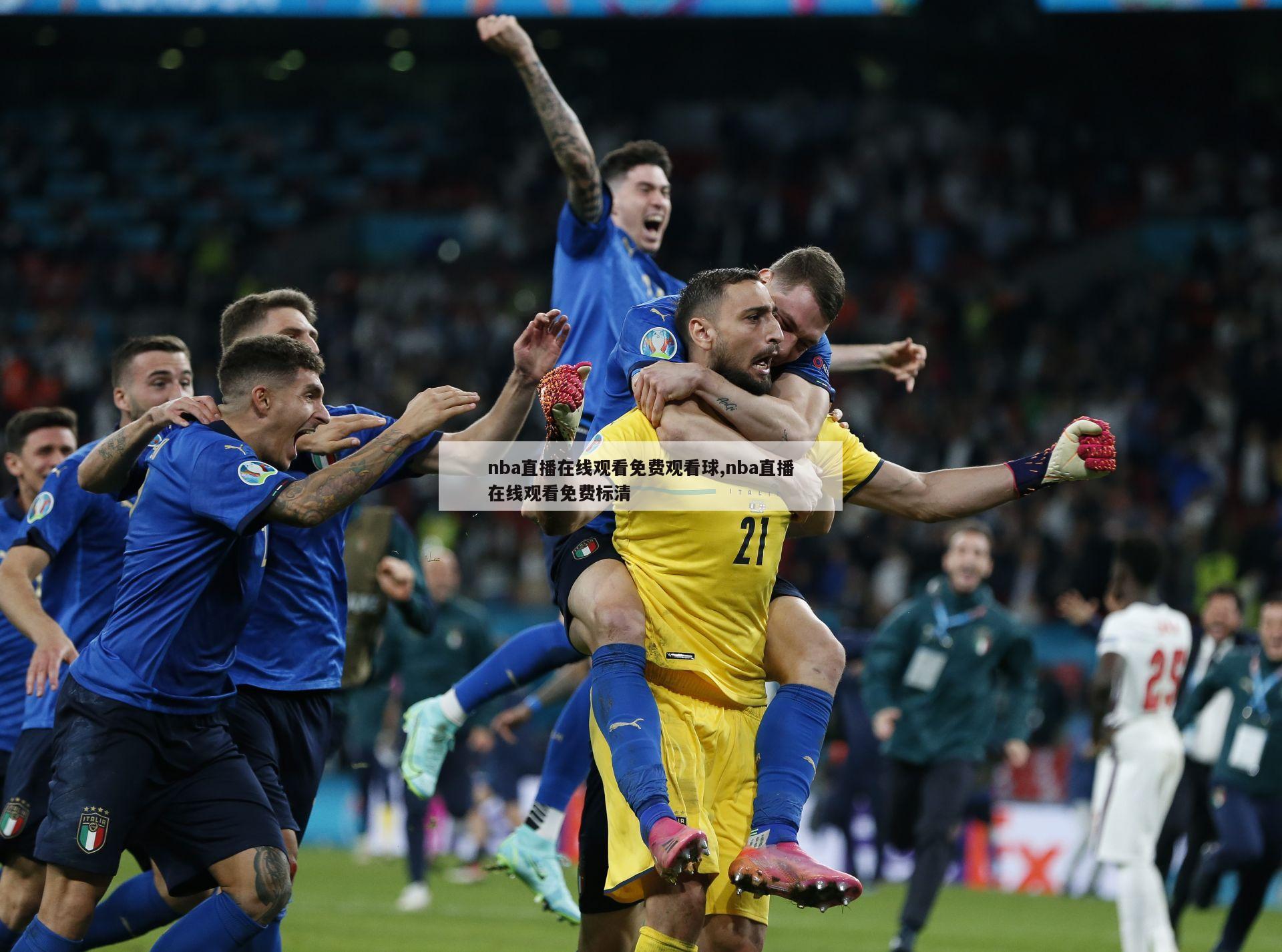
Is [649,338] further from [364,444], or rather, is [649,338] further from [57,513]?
[57,513]

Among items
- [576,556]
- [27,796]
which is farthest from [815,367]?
[27,796]

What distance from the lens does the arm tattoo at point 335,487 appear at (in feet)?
16.9

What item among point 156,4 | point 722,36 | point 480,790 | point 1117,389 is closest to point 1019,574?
point 1117,389

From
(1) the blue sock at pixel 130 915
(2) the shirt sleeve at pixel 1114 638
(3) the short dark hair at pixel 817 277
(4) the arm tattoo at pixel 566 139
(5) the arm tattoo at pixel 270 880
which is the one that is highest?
(4) the arm tattoo at pixel 566 139

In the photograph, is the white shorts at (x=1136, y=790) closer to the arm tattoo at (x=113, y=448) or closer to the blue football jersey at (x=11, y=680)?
the blue football jersey at (x=11, y=680)

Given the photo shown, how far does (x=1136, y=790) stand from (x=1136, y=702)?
1.91ft

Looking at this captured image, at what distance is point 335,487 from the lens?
5.16 meters

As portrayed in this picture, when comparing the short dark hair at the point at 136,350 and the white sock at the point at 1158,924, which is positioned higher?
the short dark hair at the point at 136,350

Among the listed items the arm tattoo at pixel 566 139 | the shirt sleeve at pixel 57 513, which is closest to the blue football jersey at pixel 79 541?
the shirt sleeve at pixel 57 513

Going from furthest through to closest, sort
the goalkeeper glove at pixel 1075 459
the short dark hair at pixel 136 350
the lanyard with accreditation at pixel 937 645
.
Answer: the lanyard with accreditation at pixel 937 645, the short dark hair at pixel 136 350, the goalkeeper glove at pixel 1075 459

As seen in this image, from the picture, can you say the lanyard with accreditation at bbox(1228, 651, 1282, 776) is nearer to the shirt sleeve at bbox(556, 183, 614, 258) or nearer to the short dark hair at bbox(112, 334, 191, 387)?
the shirt sleeve at bbox(556, 183, 614, 258)

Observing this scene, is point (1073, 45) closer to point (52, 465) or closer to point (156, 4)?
point (156, 4)

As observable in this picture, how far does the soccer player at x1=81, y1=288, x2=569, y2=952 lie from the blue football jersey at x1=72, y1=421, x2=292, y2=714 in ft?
1.45

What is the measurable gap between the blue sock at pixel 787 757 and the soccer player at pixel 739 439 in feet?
0.19
